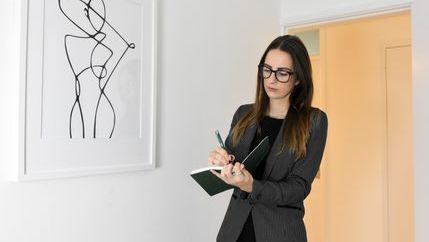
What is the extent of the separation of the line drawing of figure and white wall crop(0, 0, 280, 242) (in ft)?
0.57

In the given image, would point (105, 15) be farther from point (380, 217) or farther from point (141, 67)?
point (380, 217)

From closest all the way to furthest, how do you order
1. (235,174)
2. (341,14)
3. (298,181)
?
(235,174)
(298,181)
(341,14)

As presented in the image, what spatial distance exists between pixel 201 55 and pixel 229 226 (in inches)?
34.3

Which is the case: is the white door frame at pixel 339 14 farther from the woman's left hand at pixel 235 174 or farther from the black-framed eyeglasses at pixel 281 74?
the woman's left hand at pixel 235 174

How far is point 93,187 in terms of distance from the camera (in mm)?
1317

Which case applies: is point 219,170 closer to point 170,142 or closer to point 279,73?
point 279,73

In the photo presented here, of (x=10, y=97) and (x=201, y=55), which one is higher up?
(x=201, y=55)

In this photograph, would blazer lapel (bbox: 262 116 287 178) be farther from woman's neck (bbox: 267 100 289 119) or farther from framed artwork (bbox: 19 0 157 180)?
framed artwork (bbox: 19 0 157 180)

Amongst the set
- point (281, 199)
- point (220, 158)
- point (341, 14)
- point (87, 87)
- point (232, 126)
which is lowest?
point (281, 199)

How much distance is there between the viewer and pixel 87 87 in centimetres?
127

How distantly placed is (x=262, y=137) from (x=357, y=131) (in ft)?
6.13

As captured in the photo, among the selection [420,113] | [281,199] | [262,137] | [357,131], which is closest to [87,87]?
[262,137]

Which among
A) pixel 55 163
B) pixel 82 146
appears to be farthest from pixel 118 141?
pixel 55 163

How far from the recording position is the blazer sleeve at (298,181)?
3.86 feet
